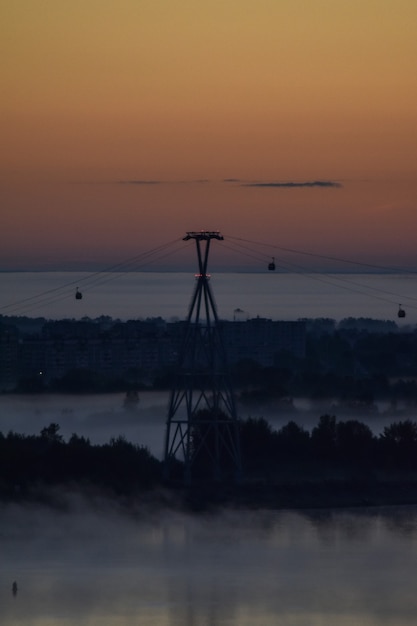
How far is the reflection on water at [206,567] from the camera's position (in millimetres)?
20062

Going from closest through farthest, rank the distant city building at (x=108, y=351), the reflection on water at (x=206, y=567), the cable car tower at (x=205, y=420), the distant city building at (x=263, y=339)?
the reflection on water at (x=206, y=567), the cable car tower at (x=205, y=420), the distant city building at (x=108, y=351), the distant city building at (x=263, y=339)

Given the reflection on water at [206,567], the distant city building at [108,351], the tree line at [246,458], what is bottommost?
the reflection on water at [206,567]

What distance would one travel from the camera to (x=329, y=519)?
27031mm

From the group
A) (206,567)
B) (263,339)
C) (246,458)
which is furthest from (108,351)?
(206,567)

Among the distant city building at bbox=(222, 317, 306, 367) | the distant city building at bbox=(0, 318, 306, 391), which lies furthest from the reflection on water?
the distant city building at bbox=(222, 317, 306, 367)

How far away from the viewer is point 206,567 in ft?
74.5

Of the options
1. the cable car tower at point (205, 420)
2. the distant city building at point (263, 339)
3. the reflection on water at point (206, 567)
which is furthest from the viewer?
the distant city building at point (263, 339)

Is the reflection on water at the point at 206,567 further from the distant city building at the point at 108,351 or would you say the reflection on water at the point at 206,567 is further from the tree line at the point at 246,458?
the distant city building at the point at 108,351

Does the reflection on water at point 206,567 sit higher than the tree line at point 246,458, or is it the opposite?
the tree line at point 246,458

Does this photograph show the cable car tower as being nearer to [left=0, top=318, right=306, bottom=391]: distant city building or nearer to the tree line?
the tree line

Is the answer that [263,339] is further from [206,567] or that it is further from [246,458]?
[206,567]

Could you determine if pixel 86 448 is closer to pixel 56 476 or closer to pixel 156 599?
pixel 56 476

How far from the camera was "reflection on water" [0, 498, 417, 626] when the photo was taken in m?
20.1

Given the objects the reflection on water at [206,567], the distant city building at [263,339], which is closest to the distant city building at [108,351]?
the distant city building at [263,339]
